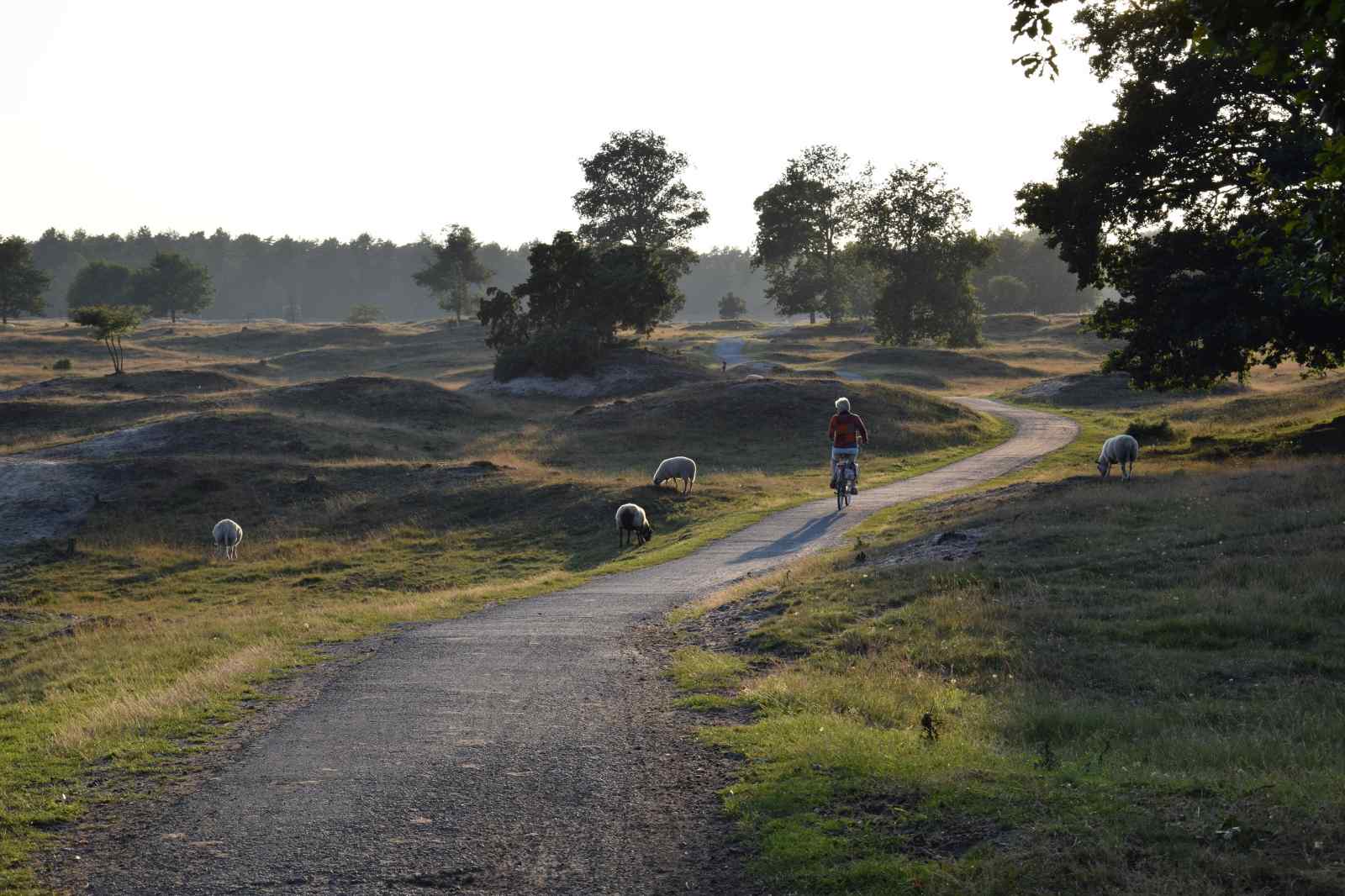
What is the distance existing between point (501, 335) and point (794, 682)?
71659 millimetres

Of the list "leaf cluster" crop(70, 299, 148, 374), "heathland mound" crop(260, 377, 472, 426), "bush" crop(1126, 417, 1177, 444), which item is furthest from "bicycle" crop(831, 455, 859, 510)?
"leaf cluster" crop(70, 299, 148, 374)

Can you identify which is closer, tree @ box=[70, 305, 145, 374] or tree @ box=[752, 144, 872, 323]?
tree @ box=[70, 305, 145, 374]

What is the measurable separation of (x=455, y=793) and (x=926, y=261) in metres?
99.6

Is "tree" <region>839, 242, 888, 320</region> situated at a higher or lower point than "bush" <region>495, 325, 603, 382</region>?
higher

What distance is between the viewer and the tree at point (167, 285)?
136000 mm

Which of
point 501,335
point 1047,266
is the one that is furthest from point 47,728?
point 1047,266

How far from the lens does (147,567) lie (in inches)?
1226

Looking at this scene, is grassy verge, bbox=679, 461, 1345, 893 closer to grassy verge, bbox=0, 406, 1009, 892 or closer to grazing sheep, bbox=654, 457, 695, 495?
grassy verge, bbox=0, 406, 1009, 892

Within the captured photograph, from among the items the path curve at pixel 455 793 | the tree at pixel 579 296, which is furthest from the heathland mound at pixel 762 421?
the path curve at pixel 455 793

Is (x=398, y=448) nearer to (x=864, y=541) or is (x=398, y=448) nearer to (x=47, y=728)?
(x=864, y=541)

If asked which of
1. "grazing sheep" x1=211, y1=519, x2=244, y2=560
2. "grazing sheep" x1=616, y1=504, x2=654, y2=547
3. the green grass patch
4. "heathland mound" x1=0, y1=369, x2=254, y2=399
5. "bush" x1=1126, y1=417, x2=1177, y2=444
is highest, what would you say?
"heathland mound" x1=0, y1=369, x2=254, y2=399

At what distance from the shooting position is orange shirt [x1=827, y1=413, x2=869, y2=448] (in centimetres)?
2817

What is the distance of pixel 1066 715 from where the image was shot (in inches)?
385

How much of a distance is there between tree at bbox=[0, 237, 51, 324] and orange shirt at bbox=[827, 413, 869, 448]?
4346 inches
